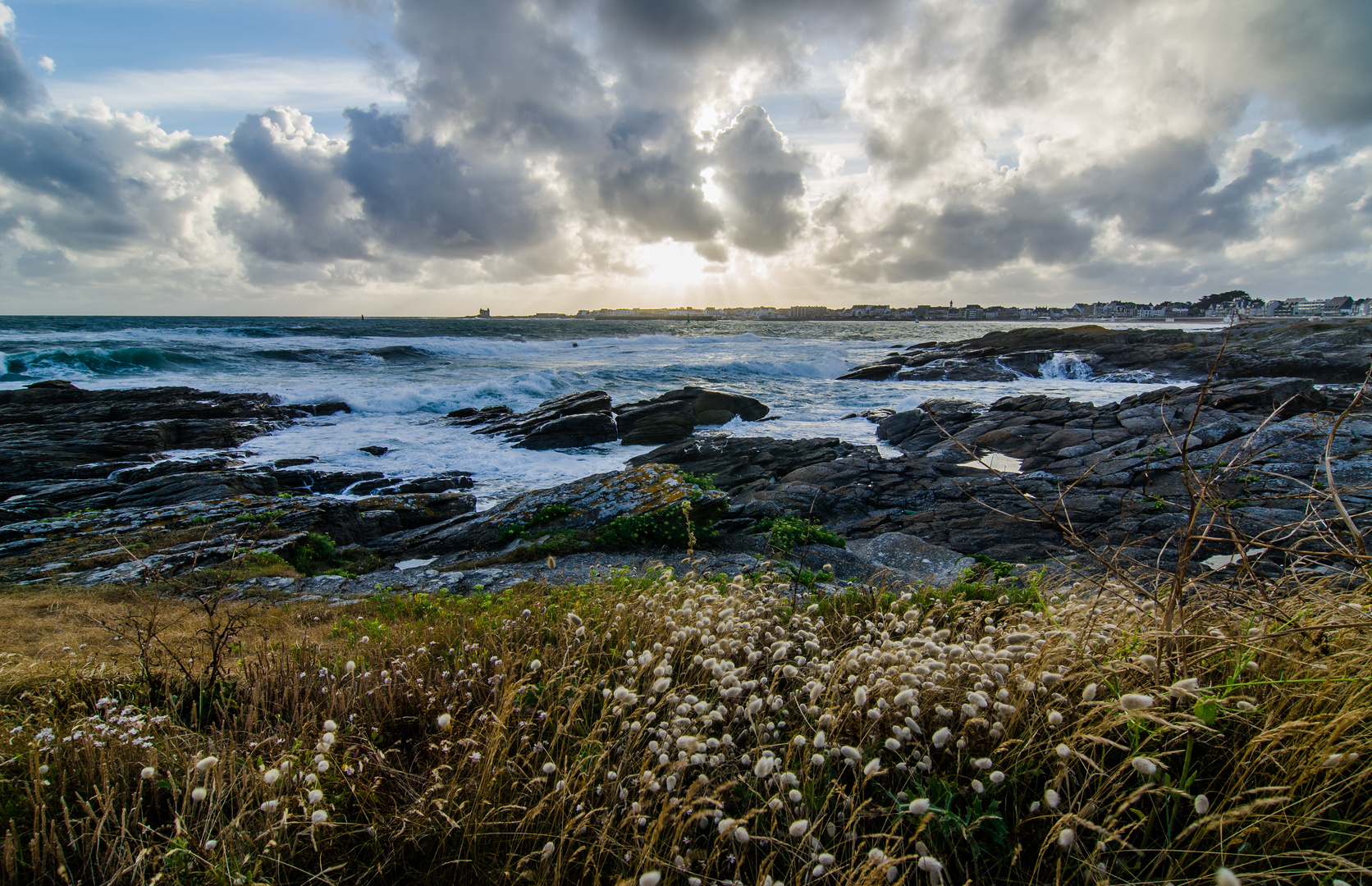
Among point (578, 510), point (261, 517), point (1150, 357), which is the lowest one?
point (261, 517)

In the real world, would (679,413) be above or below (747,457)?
above

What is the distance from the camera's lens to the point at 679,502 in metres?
9.33

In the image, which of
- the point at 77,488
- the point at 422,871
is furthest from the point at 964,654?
the point at 77,488

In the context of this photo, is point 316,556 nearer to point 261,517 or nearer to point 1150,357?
point 261,517

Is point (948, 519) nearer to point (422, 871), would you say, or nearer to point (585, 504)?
point (585, 504)

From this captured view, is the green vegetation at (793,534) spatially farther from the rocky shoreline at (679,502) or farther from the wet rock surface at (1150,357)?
the wet rock surface at (1150,357)

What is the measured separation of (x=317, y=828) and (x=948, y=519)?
10128mm

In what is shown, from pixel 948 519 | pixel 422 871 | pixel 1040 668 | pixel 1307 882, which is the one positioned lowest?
pixel 948 519

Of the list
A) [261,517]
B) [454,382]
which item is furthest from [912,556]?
[454,382]

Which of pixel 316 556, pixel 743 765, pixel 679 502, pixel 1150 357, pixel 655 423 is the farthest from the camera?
pixel 1150 357

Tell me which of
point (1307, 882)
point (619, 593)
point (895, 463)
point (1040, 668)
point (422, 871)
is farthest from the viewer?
point (895, 463)

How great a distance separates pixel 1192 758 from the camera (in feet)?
8.25

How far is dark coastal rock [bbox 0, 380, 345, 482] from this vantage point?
14.7 m

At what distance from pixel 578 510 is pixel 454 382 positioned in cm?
2659
